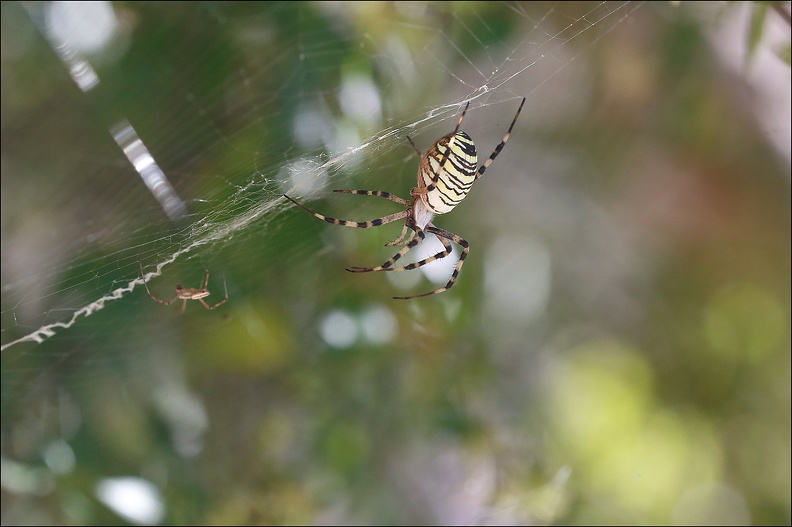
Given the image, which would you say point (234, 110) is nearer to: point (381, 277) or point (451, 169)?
point (381, 277)

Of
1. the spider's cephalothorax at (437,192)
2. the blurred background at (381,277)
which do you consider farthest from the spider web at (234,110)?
the spider's cephalothorax at (437,192)

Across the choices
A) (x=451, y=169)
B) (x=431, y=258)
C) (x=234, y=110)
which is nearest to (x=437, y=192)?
(x=451, y=169)

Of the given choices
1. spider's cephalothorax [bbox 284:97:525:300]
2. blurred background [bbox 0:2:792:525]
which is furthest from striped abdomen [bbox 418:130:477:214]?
blurred background [bbox 0:2:792:525]

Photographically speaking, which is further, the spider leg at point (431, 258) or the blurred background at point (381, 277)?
the blurred background at point (381, 277)

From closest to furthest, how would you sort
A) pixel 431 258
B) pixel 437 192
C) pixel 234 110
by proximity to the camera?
pixel 437 192 < pixel 431 258 < pixel 234 110

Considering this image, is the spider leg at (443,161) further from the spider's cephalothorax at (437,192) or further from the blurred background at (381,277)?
the blurred background at (381,277)

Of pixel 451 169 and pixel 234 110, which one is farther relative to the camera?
pixel 234 110

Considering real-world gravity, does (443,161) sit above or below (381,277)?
above
